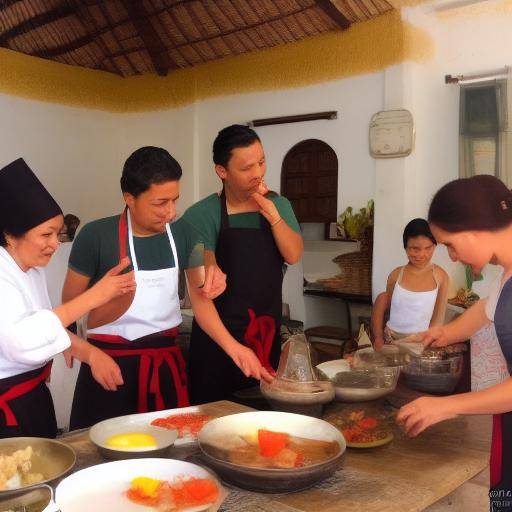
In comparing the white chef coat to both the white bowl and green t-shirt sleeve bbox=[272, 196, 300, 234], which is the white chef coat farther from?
green t-shirt sleeve bbox=[272, 196, 300, 234]

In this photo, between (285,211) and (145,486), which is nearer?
(145,486)

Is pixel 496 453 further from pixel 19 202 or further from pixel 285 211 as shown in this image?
pixel 19 202

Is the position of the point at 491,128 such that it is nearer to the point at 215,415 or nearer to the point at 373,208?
the point at 373,208

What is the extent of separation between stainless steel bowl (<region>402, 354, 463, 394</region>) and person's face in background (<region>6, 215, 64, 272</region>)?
1.20m

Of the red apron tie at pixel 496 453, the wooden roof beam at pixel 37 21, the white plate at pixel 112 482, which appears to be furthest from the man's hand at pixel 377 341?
the wooden roof beam at pixel 37 21

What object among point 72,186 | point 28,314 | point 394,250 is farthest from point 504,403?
point 72,186

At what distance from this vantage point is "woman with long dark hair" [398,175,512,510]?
4.66 ft

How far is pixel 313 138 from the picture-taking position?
16.6 feet

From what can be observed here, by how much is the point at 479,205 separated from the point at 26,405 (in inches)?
56.0

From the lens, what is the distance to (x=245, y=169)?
2.36 meters

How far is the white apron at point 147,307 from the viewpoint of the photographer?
86.3 inches

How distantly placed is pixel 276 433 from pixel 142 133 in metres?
5.17

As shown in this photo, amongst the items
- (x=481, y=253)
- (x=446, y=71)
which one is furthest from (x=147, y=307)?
(x=446, y=71)

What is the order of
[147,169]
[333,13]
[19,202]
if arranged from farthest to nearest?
[333,13] → [147,169] → [19,202]
